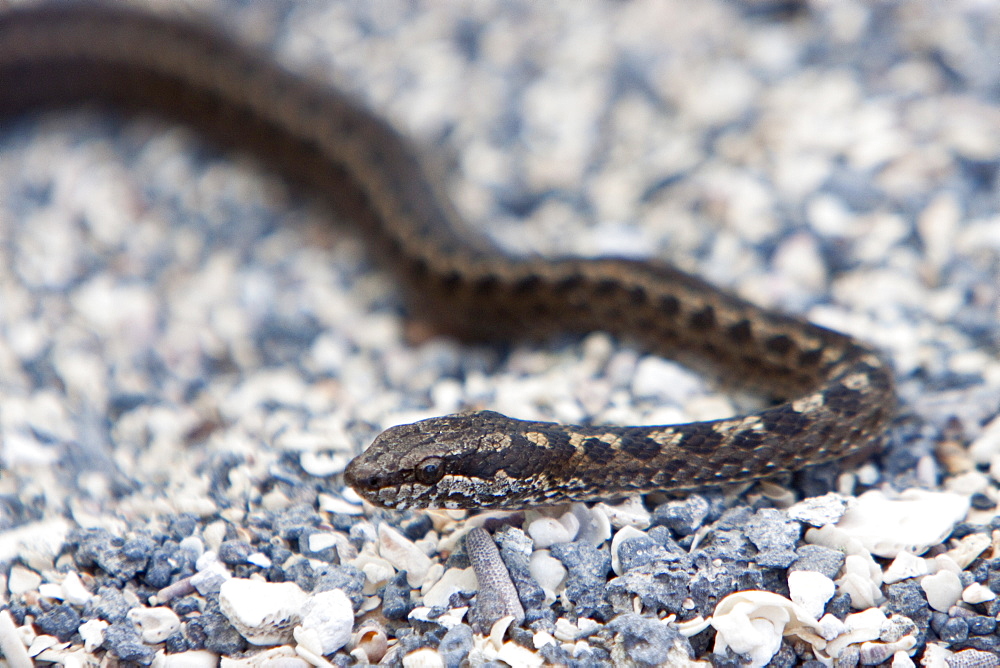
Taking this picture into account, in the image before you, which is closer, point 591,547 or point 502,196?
point 591,547

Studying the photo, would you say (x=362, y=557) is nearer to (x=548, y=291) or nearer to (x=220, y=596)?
(x=220, y=596)

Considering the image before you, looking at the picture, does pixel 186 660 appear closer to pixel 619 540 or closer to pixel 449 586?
pixel 449 586

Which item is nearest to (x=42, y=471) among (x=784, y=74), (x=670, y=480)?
(x=670, y=480)

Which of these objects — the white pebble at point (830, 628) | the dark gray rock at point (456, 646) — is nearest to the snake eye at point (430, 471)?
the dark gray rock at point (456, 646)

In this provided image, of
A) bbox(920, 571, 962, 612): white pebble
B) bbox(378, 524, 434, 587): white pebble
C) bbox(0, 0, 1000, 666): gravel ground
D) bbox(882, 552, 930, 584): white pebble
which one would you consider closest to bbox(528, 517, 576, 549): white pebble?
bbox(0, 0, 1000, 666): gravel ground

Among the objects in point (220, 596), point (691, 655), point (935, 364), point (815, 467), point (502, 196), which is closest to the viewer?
point (691, 655)

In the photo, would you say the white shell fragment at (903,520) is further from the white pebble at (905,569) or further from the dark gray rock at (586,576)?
the dark gray rock at (586,576)
